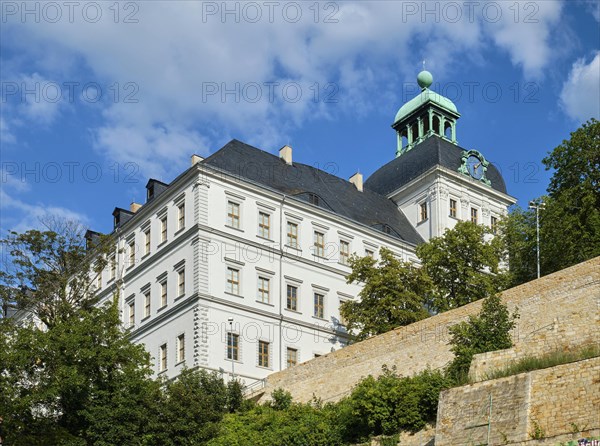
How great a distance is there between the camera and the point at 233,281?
53.5 m

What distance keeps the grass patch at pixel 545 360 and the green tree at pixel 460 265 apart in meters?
23.4

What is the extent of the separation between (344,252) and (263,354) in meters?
9.17

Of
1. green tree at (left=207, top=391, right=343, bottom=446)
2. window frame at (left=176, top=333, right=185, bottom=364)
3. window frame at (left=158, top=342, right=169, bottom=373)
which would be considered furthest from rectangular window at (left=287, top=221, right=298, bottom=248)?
green tree at (left=207, top=391, right=343, bottom=446)

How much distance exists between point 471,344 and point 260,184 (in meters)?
23.8

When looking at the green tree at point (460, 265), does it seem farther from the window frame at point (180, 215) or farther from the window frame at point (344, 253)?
the window frame at point (180, 215)

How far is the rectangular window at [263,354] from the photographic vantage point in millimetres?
52594

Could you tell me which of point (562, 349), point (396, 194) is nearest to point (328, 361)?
point (562, 349)

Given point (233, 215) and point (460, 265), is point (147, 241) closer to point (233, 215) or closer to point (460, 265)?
point (233, 215)

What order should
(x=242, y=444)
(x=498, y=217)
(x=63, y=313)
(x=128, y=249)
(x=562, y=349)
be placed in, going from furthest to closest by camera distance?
(x=498, y=217) → (x=128, y=249) → (x=63, y=313) → (x=242, y=444) → (x=562, y=349)

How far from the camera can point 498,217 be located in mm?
67438

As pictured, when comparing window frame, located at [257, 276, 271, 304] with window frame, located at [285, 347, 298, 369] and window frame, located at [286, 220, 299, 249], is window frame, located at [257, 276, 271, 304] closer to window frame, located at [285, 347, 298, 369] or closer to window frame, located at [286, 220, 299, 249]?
window frame, located at [285, 347, 298, 369]

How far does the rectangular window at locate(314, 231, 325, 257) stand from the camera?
58.2 meters

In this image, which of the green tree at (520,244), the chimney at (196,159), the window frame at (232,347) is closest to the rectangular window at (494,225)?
the green tree at (520,244)

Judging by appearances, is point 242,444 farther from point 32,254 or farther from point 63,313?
point 32,254
